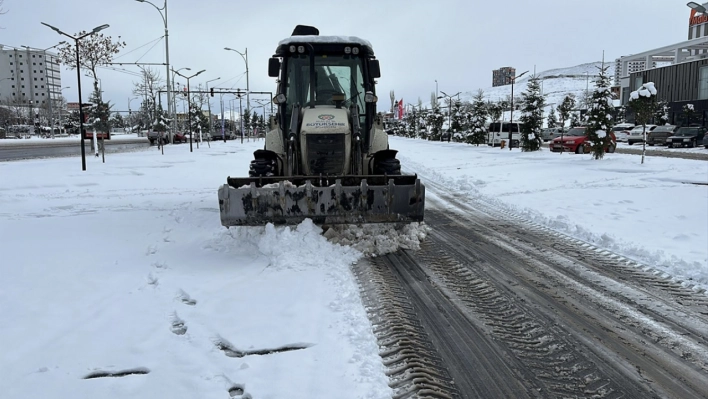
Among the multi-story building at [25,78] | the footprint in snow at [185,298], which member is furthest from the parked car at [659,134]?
the multi-story building at [25,78]

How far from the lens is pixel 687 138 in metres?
35.4

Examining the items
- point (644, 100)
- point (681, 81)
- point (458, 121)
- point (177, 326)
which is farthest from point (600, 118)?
point (681, 81)

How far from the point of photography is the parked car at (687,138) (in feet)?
116

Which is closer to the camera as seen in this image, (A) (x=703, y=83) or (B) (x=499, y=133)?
(B) (x=499, y=133)

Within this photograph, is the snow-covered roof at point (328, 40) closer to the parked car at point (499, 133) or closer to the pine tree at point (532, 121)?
the pine tree at point (532, 121)

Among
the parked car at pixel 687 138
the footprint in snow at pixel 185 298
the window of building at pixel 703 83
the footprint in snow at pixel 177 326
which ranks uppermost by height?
the window of building at pixel 703 83

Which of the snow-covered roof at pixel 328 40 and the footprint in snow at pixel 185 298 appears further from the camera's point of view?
the snow-covered roof at pixel 328 40

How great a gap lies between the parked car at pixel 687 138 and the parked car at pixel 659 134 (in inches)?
87.6

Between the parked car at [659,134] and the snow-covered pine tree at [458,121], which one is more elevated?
the snow-covered pine tree at [458,121]

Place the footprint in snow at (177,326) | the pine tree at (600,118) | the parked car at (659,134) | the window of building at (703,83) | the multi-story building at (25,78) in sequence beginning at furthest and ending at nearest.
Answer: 1. the multi-story building at (25,78)
2. the window of building at (703,83)
3. the parked car at (659,134)
4. the pine tree at (600,118)
5. the footprint in snow at (177,326)

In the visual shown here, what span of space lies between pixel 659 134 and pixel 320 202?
4107 cm

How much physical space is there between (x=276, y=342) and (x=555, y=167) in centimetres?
1856

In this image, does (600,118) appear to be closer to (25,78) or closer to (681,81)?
(681,81)

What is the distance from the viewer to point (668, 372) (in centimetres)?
368
